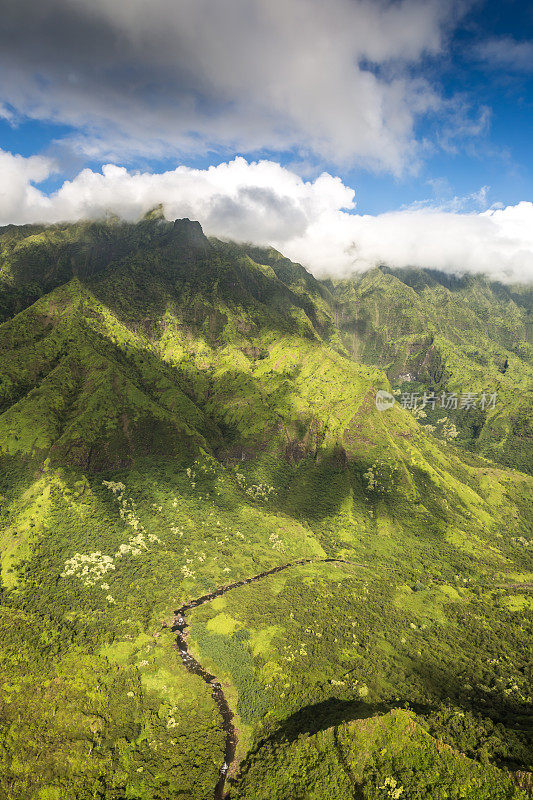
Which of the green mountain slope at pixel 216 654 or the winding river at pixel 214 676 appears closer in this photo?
the green mountain slope at pixel 216 654

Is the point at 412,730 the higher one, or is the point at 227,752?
the point at 412,730

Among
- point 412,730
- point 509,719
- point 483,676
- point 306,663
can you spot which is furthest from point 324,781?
point 483,676

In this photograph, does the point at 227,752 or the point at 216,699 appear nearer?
the point at 227,752

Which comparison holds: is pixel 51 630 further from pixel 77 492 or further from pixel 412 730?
pixel 412 730

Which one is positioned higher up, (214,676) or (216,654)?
(216,654)

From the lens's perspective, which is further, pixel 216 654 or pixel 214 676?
pixel 216 654

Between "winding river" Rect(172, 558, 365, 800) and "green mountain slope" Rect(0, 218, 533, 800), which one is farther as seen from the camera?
"winding river" Rect(172, 558, 365, 800)

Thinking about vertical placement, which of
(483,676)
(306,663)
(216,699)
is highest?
(483,676)

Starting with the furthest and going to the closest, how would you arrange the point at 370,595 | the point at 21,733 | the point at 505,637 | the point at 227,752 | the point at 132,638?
1. the point at 370,595
2. the point at 505,637
3. the point at 132,638
4. the point at 227,752
5. the point at 21,733
